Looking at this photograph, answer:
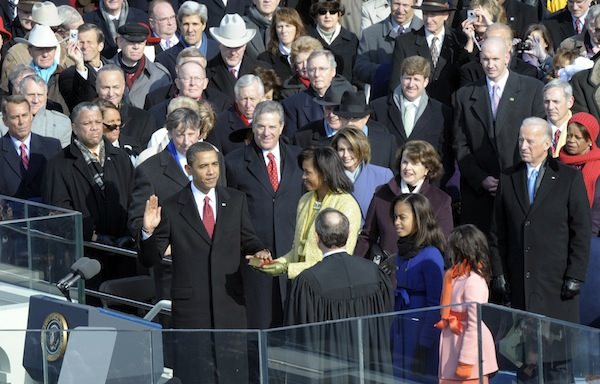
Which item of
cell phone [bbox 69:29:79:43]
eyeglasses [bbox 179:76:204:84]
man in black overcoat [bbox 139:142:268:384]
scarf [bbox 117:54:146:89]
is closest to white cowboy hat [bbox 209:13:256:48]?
scarf [bbox 117:54:146:89]

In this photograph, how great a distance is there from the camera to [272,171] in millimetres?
12461

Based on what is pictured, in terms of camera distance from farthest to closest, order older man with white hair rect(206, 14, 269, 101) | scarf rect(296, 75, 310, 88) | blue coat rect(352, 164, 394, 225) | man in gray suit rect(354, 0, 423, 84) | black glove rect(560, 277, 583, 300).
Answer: man in gray suit rect(354, 0, 423, 84) → older man with white hair rect(206, 14, 269, 101) → scarf rect(296, 75, 310, 88) → blue coat rect(352, 164, 394, 225) → black glove rect(560, 277, 583, 300)

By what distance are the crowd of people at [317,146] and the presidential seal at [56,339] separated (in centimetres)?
73

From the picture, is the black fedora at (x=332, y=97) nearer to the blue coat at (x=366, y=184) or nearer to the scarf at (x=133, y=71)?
the blue coat at (x=366, y=184)

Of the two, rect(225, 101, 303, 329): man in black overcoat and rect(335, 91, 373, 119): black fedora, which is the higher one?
rect(335, 91, 373, 119): black fedora

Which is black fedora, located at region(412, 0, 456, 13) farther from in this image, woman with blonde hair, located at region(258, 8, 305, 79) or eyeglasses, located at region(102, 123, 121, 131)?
eyeglasses, located at region(102, 123, 121, 131)

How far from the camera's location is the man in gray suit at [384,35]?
1562 cm

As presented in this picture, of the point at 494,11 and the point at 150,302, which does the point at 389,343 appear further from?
the point at 494,11

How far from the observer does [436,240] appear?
10.8 meters

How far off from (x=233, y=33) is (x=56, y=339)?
23.3 feet

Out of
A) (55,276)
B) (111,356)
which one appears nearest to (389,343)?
(111,356)

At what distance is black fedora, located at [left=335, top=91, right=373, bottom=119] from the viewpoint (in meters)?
13.0

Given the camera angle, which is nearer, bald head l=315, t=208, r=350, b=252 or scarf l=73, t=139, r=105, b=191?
bald head l=315, t=208, r=350, b=252

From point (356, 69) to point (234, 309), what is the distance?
5029 mm
